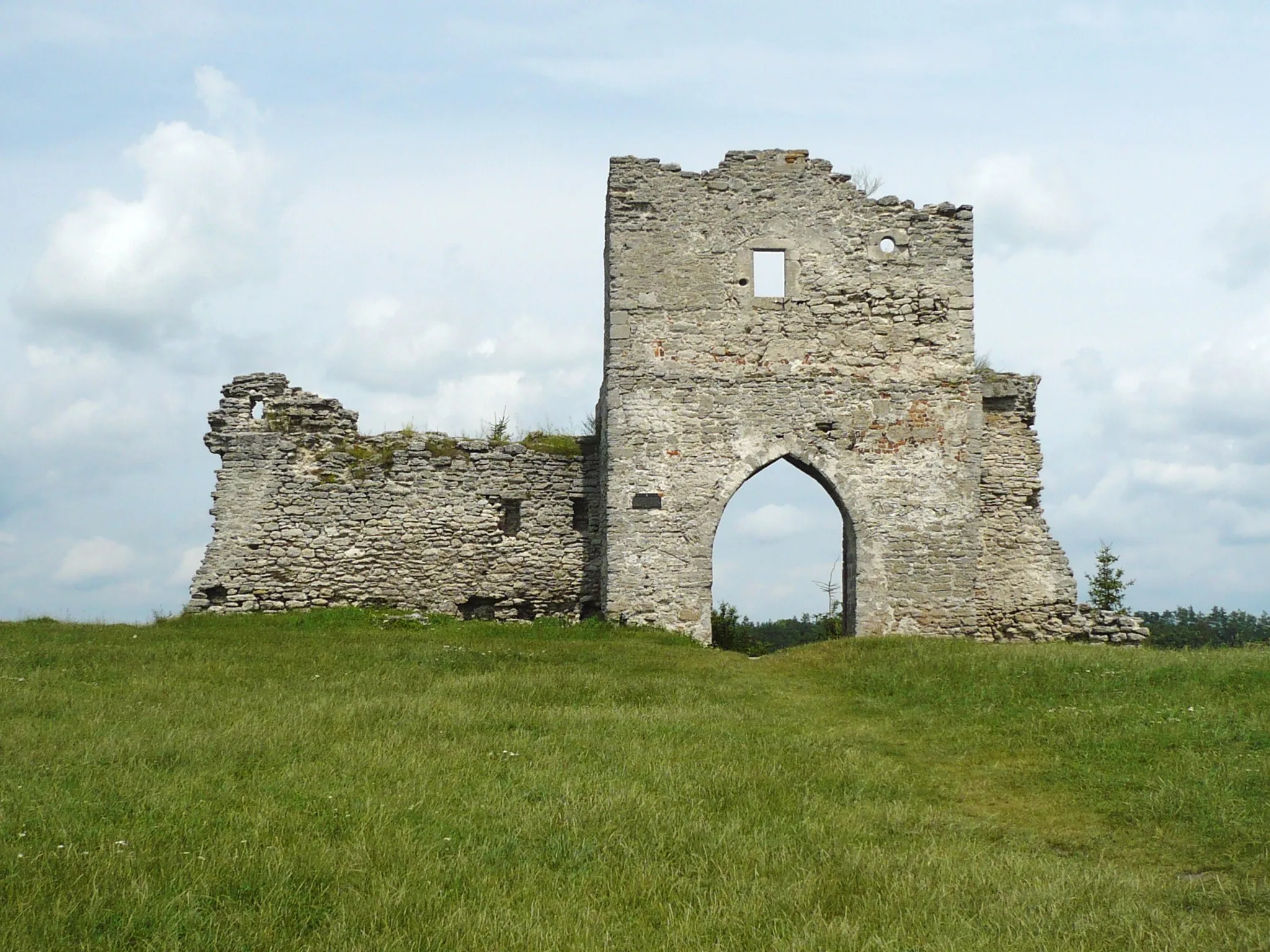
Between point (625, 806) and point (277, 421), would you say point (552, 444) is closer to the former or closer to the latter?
point (277, 421)

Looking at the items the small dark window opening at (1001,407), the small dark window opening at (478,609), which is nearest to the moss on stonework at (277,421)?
the small dark window opening at (478,609)

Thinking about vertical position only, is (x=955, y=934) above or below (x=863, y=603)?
below

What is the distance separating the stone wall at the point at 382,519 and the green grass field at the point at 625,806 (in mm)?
4617

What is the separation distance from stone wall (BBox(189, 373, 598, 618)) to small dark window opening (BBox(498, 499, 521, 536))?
0.07 ft

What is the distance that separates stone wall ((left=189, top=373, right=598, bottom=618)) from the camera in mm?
16750

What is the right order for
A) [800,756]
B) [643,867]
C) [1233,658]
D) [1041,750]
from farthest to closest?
1. [1233,658]
2. [1041,750]
3. [800,756]
4. [643,867]

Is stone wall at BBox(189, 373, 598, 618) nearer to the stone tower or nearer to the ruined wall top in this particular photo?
the stone tower

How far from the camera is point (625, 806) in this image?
21.1 feet

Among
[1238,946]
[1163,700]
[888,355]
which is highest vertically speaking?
[888,355]

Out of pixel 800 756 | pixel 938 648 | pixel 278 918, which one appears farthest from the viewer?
pixel 938 648

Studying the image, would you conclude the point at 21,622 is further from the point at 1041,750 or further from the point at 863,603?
the point at 1041,750

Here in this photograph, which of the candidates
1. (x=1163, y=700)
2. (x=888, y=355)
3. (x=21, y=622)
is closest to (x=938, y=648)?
(x=1163, y=700)

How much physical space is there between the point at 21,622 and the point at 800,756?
1207 centimetres

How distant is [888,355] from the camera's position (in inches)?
642
